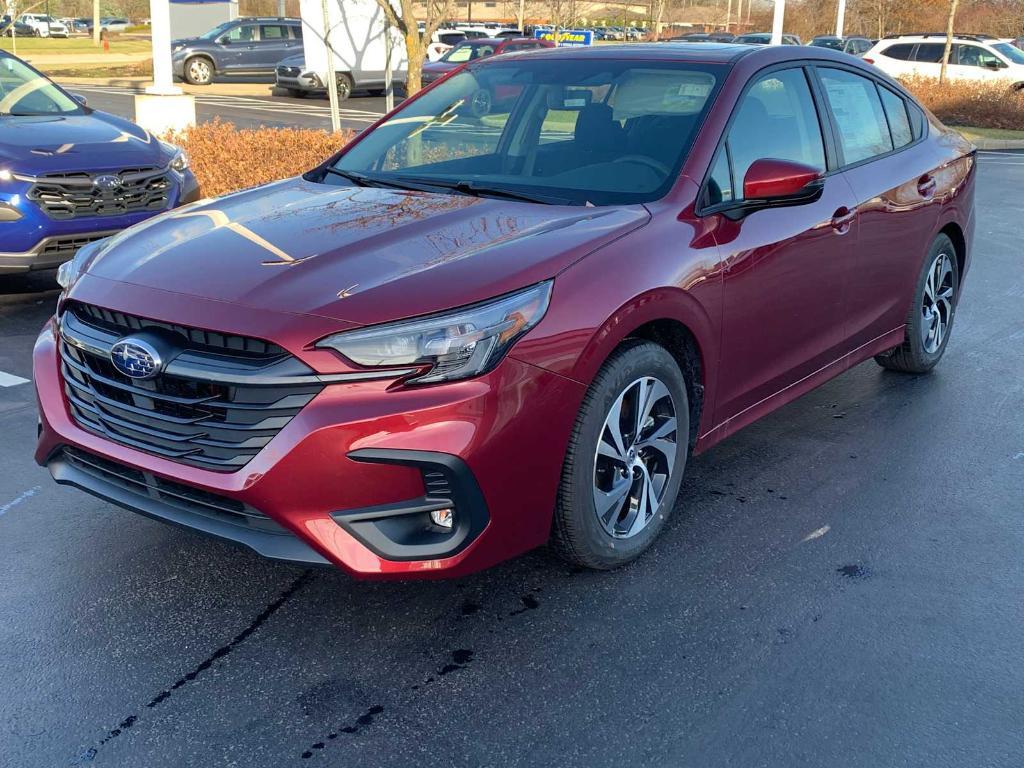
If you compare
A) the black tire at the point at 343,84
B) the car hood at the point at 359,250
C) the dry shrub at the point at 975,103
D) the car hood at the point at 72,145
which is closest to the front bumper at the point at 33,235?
the car hood at the point at 72,145

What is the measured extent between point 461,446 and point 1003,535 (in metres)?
2.31

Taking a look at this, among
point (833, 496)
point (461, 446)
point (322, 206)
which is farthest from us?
point (833, 496)

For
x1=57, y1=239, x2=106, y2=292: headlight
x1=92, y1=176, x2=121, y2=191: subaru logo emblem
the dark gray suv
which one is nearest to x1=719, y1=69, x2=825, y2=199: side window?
x1=57, y1=239, x2=106, y2=292: headlight

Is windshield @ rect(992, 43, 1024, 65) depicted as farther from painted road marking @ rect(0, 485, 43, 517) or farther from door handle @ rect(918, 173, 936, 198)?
painted road marking @ rect(0, 485, 43, 517)

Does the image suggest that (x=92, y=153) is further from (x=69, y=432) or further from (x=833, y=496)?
(x=833, y=496)

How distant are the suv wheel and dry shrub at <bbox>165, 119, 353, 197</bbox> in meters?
22.2

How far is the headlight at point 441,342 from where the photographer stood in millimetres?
3031

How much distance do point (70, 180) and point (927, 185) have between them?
16.8 feet

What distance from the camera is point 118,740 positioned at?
2.84 meters

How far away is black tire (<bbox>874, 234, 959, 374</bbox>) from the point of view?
5629 millimetres

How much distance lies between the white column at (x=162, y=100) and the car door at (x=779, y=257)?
837cm

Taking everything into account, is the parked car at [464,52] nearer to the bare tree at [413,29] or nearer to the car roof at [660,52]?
the bare tree at [413,29]

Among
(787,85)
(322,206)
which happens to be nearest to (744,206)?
(787,85)

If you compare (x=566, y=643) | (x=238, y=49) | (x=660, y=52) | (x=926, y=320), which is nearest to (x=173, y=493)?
(x=566, y=643)
